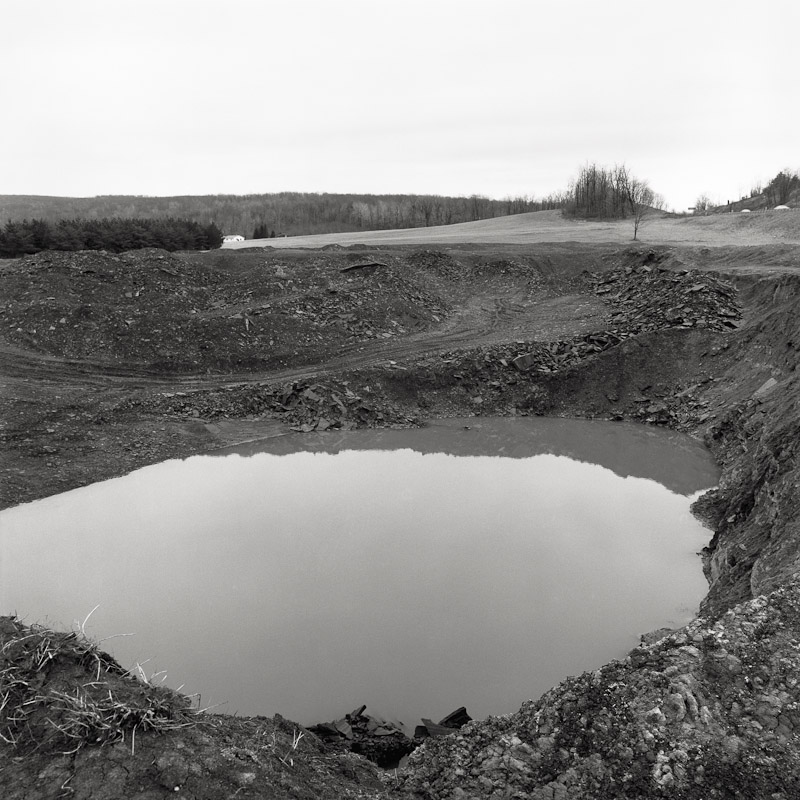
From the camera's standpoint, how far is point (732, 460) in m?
14.0

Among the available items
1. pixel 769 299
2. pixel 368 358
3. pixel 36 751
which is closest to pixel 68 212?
pixel 368 358

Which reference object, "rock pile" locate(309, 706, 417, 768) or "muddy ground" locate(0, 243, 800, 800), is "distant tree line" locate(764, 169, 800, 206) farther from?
"rock pile" locate(309, 706, 417, 768)

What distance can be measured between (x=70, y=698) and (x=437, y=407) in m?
14.3

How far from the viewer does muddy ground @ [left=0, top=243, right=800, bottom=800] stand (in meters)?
4.66

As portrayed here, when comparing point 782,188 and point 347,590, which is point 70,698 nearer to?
point 347,590

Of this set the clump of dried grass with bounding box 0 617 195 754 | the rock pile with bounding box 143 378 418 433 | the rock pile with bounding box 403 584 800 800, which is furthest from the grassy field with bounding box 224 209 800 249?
the clump of dried grass with bounding box 0 617 195 754

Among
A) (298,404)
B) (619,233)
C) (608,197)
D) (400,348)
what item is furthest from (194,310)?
(608,197)

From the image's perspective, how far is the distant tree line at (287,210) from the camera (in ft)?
224

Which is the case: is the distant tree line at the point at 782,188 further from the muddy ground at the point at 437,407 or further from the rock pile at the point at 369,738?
the rock pile at the point at 369,738

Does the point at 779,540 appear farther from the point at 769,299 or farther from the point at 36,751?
the point at 769,299

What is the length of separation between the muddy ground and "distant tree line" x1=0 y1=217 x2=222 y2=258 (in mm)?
6913

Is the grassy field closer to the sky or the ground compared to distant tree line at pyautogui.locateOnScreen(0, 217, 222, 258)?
closer to the sky

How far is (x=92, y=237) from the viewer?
29109mm

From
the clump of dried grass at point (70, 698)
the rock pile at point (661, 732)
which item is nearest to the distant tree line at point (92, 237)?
the clump of dried grass at point (70, 698)
